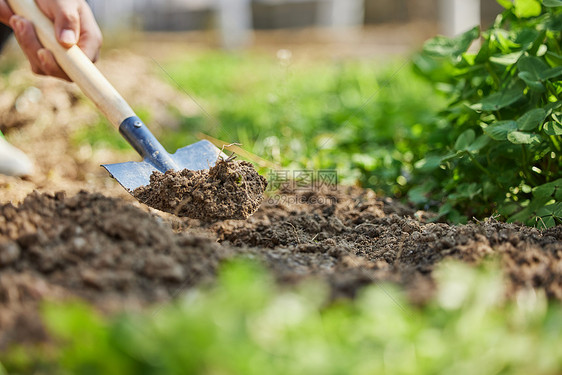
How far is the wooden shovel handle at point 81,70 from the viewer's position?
7.26 feet

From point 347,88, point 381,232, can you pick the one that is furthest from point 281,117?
point 381,232

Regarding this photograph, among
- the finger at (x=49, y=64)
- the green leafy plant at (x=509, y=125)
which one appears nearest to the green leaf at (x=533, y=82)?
the green leafy plant at (x=509, y=125)

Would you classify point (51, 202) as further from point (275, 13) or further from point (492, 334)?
point (275, 13)

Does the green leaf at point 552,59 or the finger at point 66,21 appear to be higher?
the finger at point 66,21

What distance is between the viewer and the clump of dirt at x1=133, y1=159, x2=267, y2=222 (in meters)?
1.94

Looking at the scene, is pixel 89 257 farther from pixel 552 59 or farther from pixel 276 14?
pixel 276 14

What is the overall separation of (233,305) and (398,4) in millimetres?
9670

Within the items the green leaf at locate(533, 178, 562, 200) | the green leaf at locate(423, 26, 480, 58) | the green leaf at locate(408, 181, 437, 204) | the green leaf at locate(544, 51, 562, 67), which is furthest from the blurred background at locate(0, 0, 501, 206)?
the green leaf at locate(533, 178, 562, 200)

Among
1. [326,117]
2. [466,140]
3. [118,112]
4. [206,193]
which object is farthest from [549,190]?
[326,117]

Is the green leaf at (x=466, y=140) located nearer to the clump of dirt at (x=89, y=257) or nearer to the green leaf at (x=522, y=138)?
the green leaf at (x=522, y=138)

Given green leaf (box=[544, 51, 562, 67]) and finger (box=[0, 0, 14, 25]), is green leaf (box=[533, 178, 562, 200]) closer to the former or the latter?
green leaf (box=[544, 51, 562, 67])

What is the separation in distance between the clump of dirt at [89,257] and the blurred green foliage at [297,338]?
13 cm

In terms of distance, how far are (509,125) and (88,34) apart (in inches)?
75.2

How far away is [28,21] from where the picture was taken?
7.64ft
